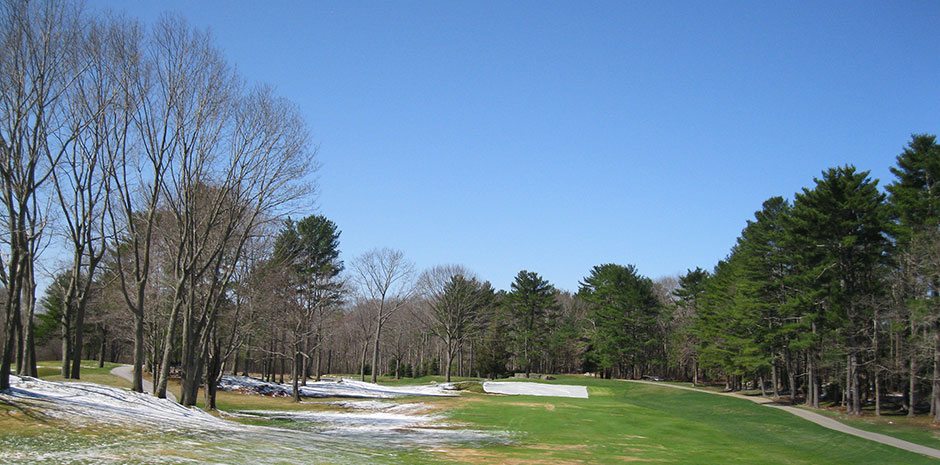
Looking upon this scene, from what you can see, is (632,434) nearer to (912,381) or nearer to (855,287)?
(912,381)

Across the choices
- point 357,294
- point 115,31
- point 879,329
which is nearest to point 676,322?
point 357,294

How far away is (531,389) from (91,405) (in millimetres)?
45449

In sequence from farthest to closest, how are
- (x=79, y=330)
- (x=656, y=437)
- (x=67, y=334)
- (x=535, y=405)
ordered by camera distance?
(x=535, y=405) → (x=67, y=334) → (x=79, y=330) → (x=656, y=437)

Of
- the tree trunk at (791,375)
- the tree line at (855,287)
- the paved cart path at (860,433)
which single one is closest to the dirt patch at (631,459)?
the paved cart path at (860,433)

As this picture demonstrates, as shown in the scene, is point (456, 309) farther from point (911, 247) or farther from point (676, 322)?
point (911, 247)

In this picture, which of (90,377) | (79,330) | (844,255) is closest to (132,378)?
(90,377)

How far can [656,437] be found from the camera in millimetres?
24969

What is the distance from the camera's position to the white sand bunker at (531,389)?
54.5 m

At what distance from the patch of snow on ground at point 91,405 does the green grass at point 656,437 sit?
821cm

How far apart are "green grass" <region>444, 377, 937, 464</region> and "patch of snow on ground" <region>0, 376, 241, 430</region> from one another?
821 cm

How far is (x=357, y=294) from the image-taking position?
76625mm

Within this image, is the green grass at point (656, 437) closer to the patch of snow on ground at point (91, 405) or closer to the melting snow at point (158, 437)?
the melting snow at point (158, 437)

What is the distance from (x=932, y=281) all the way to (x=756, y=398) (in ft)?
82.4

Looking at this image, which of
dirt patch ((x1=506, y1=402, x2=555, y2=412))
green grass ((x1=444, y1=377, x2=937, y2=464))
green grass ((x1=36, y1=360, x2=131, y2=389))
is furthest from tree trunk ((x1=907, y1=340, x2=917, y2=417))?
green grass ((x1=36, y1=360, x2=131, y2=389))
